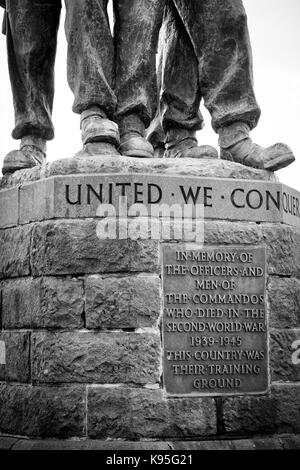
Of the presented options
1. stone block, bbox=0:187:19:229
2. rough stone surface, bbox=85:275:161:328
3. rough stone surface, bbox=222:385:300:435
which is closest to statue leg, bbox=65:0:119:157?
stone block, bbox=0:187:19:229

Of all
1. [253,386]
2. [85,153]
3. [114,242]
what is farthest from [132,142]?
[253,386]

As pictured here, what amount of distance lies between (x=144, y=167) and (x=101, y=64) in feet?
2.77

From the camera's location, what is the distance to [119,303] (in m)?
5.07

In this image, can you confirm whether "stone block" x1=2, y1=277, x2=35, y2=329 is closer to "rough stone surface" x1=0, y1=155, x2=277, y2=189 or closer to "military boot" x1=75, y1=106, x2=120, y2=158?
"rough stone surface" x1=0, y1=155, x2=277, y2=189

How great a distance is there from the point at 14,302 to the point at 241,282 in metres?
1.37

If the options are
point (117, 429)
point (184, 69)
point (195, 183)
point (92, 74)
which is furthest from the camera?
point (184, 69)

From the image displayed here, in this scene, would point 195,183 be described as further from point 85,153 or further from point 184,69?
point 184,69

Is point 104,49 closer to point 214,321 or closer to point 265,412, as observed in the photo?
point 214,321

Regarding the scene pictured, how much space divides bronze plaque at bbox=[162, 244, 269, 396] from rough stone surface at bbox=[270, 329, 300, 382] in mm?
50

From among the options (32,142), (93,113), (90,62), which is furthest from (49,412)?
(90,62)

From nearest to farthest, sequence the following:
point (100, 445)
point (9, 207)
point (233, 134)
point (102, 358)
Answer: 1. point (100, 445)
2. point (102, 358)
3. point (9, 207)
4. point (233, 134)

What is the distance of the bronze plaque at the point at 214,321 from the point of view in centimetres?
516

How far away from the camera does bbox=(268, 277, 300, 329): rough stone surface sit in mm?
5383

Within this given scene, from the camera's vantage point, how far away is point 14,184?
5.83 m
